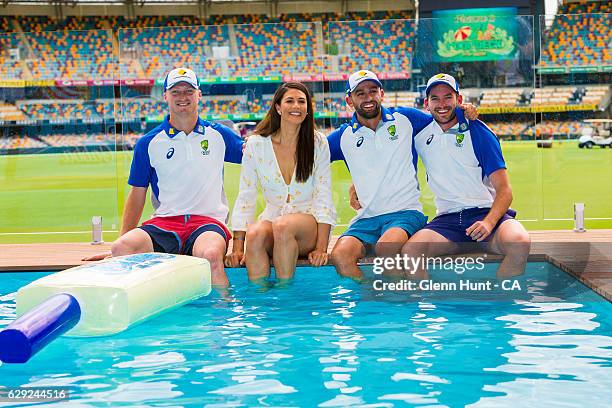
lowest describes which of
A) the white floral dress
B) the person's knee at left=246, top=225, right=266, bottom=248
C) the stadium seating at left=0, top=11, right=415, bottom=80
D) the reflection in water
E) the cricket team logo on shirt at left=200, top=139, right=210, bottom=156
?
the reflection in water

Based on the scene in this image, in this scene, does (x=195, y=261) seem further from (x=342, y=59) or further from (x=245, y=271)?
(x=342, y=59)

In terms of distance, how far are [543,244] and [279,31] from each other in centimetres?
299

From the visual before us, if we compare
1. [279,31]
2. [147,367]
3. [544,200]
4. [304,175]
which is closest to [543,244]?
[544,200]

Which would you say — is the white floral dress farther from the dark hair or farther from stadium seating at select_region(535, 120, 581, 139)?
stadium seating at select_region(535, 120, 581, 139)

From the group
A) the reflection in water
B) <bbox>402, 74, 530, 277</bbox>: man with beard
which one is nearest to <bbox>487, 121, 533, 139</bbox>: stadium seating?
<bbox>402, 74, 530, 277</bbox>: man with beard

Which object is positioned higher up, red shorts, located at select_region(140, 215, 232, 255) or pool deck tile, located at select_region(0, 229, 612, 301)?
red shorts, located at select_region(140, 215, 232, 255)

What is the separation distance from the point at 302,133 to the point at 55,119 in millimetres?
3372

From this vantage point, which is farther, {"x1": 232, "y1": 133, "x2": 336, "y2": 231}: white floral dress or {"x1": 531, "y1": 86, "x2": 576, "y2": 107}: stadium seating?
{"x1": 531, "y1": 86, "x2": 576, "y2": 107}: stadium seating

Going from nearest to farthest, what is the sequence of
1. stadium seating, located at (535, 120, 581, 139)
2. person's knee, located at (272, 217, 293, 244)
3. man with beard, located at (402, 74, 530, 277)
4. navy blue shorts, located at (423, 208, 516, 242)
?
person's knee, located at (272, 217, 293, 244) → man with beard, located at (402, 74, 530, 277) → navy blue shorts, located at (423, 208, 516, 242) → stadium seating, located at (535, 120, 581, 139)

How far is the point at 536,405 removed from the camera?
279 cm

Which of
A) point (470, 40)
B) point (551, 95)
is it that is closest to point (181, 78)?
point (470, 40)

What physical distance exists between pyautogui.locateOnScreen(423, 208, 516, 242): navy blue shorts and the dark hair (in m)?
0.80

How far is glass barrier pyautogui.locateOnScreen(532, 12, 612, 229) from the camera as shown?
7.19m

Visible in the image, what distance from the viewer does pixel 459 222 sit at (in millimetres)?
5074
